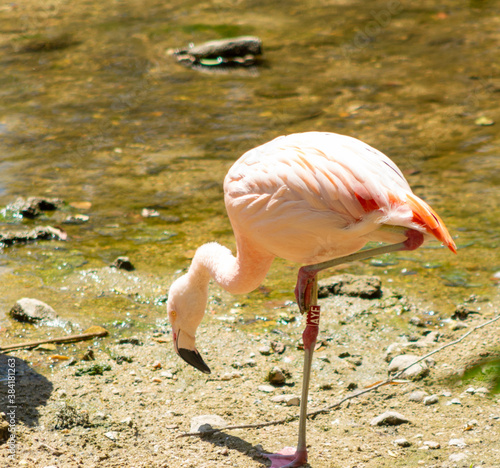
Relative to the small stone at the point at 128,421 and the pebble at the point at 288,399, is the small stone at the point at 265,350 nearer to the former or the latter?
the pebble at the point at 288,399

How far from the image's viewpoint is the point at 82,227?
5477 millimetres

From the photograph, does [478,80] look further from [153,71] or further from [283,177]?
[283,177]

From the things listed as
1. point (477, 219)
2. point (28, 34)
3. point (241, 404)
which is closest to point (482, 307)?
point (477, 219)

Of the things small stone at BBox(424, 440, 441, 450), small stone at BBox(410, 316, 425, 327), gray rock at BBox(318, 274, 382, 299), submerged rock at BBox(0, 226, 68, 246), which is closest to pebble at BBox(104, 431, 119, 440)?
small stone at BBox(424, 440, 441, 450)

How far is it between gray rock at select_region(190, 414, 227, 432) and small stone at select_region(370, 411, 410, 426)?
2.54ft

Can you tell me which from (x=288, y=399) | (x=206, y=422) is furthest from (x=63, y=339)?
(x=288, y=399)

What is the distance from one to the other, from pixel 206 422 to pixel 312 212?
4.06 ft

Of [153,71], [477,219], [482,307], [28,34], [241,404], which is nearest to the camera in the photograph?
[241,404]

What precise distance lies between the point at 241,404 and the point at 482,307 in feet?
5.69

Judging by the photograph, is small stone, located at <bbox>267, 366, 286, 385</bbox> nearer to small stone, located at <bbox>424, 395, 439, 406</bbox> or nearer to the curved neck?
the curved neck

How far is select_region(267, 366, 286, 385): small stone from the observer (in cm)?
373

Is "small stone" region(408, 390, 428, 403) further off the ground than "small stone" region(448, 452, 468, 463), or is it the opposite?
"small stone" region(448, 452, 468, 463)

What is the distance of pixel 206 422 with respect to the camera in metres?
3.38

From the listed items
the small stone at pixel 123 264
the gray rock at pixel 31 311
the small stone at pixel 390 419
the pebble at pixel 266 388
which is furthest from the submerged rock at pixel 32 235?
the small stone at pixel 390 419
